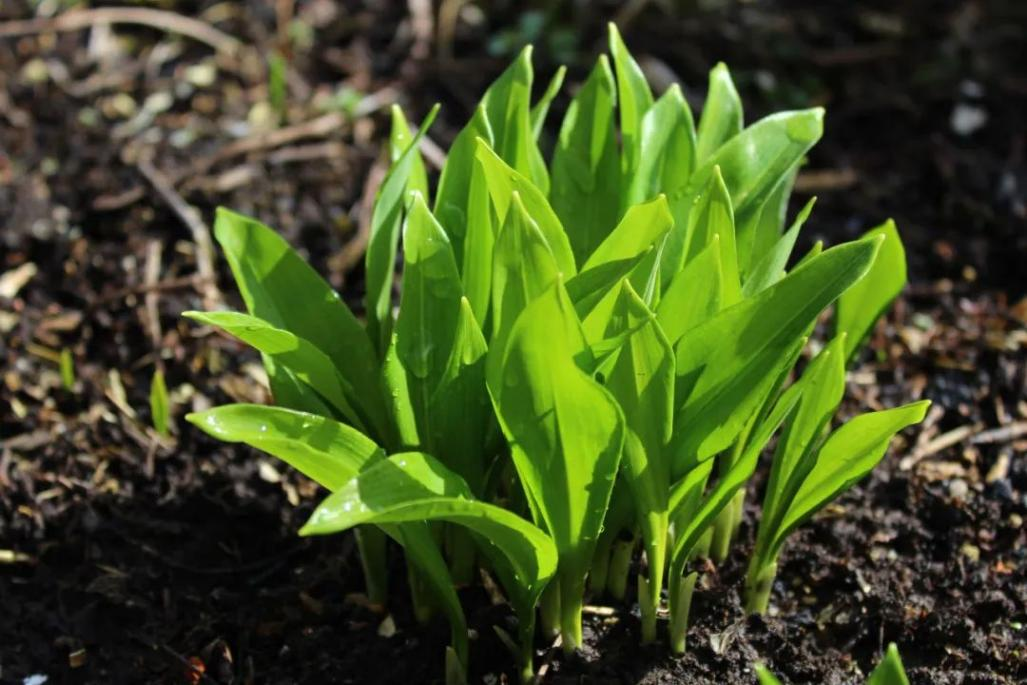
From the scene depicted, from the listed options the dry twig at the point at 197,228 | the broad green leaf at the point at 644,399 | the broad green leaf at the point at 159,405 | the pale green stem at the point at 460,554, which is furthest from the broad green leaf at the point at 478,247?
the dry twig at the point at 197,228

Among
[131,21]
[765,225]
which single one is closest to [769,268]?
[765,225]

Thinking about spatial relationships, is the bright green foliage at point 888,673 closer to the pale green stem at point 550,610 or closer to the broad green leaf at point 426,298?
the pale green stem at point 550,610

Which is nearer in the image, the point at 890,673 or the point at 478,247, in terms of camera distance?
the point at 890,673

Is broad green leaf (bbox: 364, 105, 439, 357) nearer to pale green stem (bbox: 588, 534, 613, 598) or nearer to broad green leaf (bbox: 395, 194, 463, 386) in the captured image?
broad green leaf (bbox: 395, 194, 463, 386)

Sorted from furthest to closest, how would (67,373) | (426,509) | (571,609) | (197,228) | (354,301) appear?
(197,228) → (354,301) → (67,373) → (571,609) → (426,509)

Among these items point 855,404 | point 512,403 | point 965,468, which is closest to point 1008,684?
point 965,468

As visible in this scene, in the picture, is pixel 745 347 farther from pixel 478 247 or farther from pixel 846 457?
pixel 478 247

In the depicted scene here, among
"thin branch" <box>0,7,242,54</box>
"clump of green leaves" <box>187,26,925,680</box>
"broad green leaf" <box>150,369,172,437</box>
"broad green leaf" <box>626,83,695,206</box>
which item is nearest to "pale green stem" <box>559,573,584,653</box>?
"clump of green leaves" <box>187,26,925,680</box>
